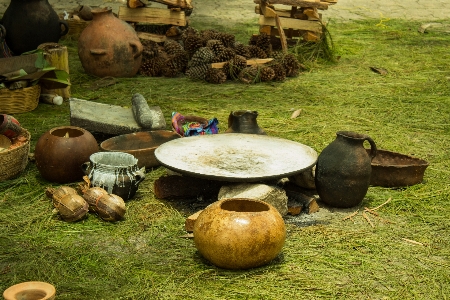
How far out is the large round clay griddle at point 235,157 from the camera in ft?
15.4

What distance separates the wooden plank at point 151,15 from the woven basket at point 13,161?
4.14 m

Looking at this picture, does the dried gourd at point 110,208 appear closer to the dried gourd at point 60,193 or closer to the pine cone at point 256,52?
the dried gourd at point 60,193

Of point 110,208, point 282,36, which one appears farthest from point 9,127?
point 282,36

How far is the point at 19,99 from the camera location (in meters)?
7.00

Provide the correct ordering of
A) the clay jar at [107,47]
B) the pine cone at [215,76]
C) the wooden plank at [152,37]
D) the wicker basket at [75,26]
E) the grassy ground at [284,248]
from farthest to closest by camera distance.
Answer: the wicker basket at [75,26]
the wooden plank at [152,37]
the pine cone at [215,76]
the clay jar at [107,47]
the grassy ground at [284,248]

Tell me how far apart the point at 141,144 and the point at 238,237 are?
7.17 feet

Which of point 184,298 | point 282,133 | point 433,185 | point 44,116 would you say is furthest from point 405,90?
point 184,298

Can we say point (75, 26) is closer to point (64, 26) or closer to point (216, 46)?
point (64, 26)

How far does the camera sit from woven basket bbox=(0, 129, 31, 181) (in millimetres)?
5172

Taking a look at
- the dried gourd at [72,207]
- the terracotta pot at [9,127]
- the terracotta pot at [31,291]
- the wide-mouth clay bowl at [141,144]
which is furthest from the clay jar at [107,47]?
the terracotta pot at [31,291]

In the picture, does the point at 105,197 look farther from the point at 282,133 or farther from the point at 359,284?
the point at 282,133

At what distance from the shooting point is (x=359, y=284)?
3.96m

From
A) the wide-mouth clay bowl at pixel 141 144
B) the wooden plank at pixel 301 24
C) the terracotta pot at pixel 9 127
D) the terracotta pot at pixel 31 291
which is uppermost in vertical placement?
the wooden plank at pixel 301 24

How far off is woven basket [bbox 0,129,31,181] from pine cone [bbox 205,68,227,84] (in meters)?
3.32
